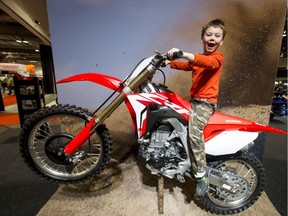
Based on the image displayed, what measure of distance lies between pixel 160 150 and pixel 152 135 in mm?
125

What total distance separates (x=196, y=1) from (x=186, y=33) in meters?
0.31

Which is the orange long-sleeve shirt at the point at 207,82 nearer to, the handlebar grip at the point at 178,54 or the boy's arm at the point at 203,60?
the boy's arm at the point at 203,60

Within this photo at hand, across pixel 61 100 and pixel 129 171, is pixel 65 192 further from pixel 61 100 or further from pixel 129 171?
pixel 61 100

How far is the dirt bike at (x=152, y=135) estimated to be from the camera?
1088 millimetres

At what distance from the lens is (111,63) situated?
175 cm

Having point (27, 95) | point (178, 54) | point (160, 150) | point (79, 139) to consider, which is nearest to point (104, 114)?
point (79, 139)

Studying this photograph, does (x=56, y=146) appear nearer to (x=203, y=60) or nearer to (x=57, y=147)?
(x=57, y=147)

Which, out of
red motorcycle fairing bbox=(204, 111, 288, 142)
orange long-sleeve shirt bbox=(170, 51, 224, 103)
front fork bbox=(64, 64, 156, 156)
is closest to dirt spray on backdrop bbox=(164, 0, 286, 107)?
orange long-sleeve shirt bbox=(170, 51, 224, 103)

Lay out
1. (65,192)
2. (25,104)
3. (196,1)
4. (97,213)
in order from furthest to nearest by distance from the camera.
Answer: (25,104) < (196,1) < (65,192) < (97,213)

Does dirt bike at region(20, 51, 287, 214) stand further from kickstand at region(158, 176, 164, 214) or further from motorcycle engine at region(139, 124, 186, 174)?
kickstand at region(158, 176, 164, 214)

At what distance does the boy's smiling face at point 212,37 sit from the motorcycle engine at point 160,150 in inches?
24.0

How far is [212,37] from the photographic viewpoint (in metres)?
1.05

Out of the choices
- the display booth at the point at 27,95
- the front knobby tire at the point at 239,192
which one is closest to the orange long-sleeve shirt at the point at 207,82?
the front knobby tire at the point at 239,192

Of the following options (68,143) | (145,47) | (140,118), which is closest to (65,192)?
(68,143)
